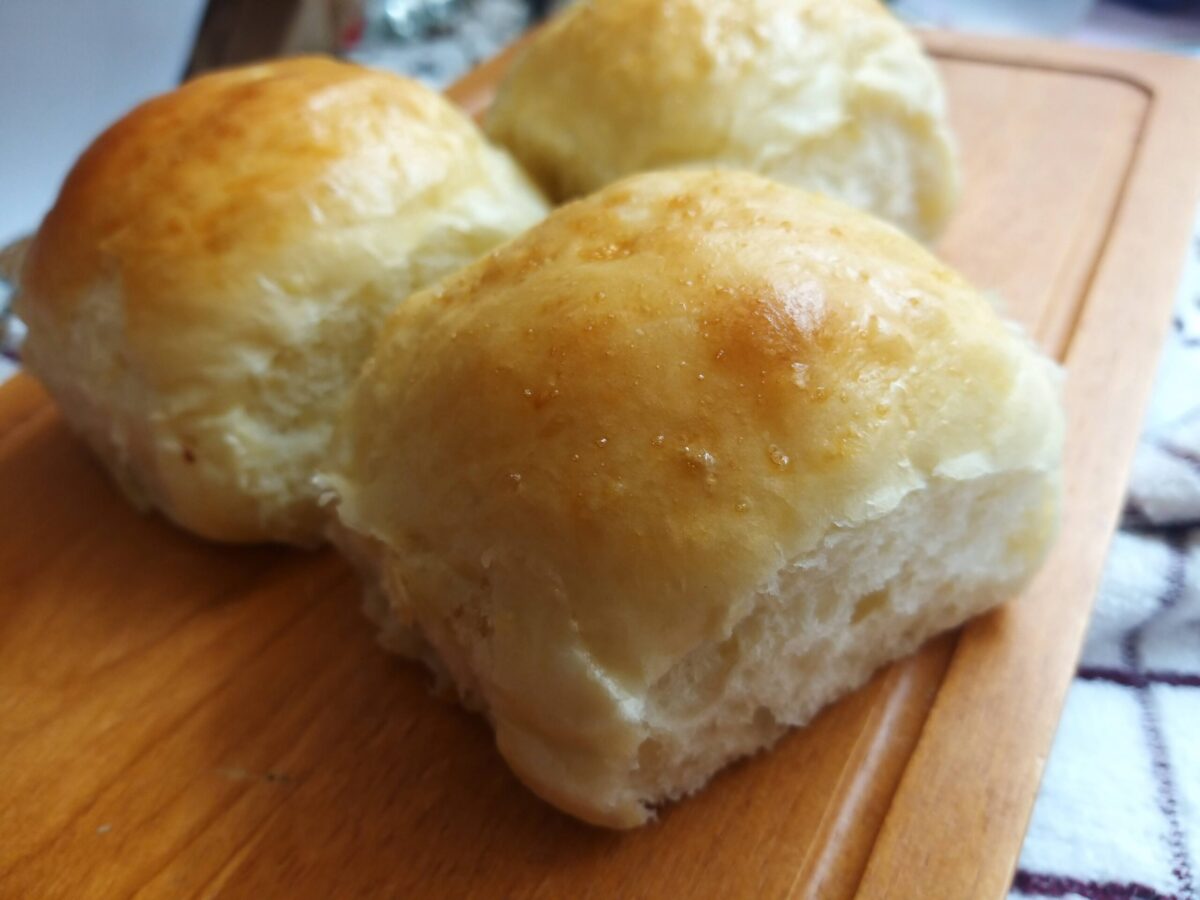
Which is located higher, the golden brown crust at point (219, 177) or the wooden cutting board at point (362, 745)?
the golden brown crust at point (219, 177)

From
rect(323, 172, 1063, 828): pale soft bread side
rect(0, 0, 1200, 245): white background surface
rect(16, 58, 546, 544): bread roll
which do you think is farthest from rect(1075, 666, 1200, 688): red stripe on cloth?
rect(0, 0, 1200, 245): white background surface

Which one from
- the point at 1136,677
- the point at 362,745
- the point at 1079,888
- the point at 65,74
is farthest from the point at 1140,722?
the point at 65,74

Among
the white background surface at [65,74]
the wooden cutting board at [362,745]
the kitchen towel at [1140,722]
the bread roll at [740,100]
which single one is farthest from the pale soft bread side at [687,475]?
the white background surface at [65,74]

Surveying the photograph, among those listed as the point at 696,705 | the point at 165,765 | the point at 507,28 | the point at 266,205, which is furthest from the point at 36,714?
the point at 507,28

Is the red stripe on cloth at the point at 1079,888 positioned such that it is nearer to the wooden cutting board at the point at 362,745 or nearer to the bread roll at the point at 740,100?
the wooden cutting board at the point at 362,745

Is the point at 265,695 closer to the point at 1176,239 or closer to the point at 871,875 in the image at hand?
the point at 871,875

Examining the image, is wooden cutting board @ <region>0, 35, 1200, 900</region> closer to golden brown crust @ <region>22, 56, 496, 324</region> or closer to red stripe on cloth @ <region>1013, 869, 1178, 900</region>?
red stripe on cloth @ <region>1013, 869, 1178, 900</region>
